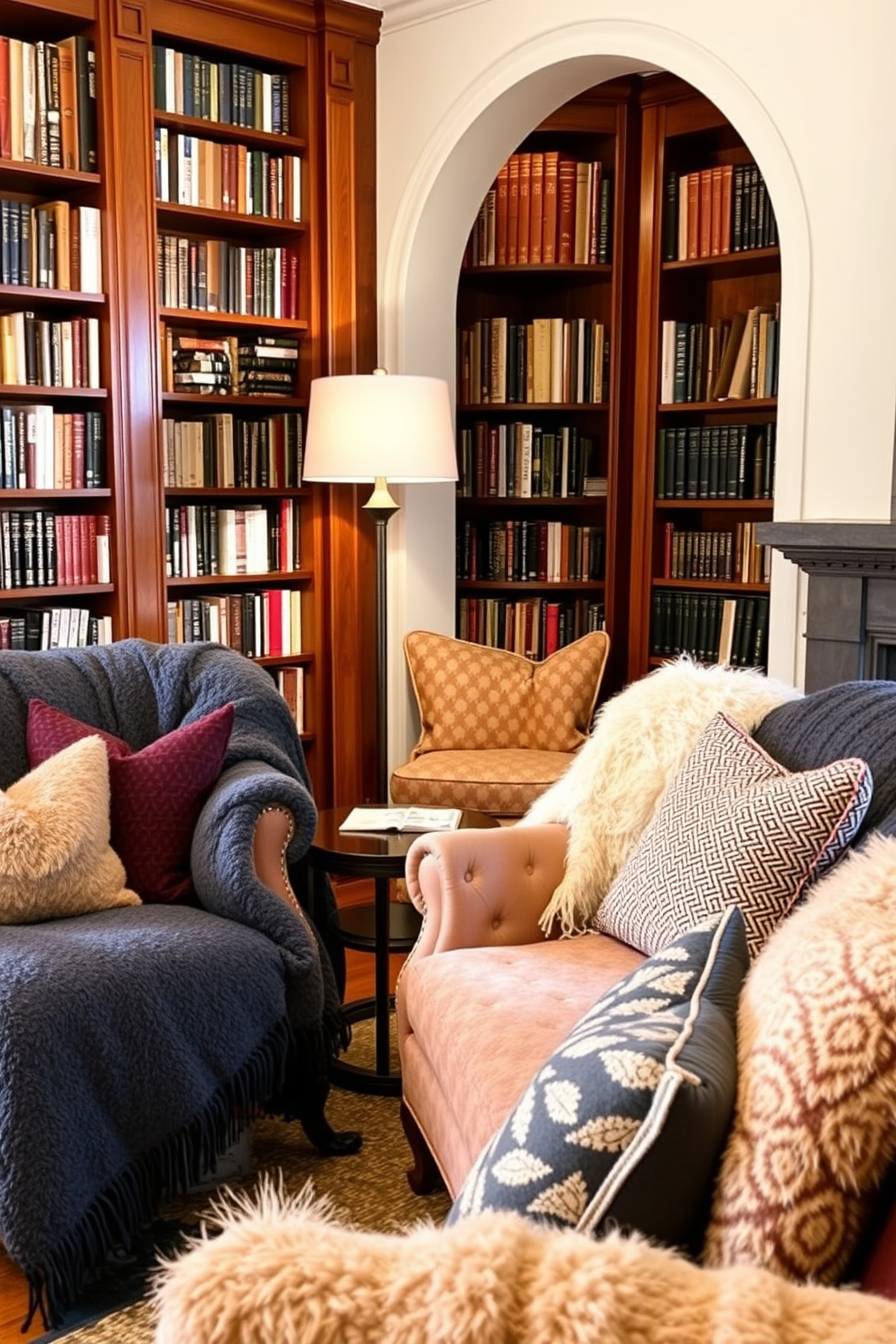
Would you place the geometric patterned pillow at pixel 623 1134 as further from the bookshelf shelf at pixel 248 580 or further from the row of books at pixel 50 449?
the bookshelf shelf at pixel 248 580

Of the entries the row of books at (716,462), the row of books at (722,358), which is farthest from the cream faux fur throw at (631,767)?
the row of books at (722,358)

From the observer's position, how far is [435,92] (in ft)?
13.1

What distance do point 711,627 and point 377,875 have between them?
2.01 m

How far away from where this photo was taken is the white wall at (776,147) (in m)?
3.17

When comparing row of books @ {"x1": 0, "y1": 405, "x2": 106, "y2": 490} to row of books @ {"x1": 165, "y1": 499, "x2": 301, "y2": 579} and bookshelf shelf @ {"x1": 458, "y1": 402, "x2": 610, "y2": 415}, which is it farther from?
bookshelf shelf @ {"x1": 458, "y1": 402, "x2": 610, "y2": 415}

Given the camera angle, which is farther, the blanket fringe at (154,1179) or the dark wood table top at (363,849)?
the dark wood table top at (363,849)

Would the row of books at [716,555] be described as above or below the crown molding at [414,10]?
below

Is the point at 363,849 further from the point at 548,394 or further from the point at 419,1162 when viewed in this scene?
the point at 548,394

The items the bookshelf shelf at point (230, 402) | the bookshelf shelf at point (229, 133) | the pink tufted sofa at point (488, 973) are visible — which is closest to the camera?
the pink tufted sofa at point (488, 973)

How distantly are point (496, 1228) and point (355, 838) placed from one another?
1.99 meters

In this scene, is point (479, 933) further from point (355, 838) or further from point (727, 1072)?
point (727, 1072)

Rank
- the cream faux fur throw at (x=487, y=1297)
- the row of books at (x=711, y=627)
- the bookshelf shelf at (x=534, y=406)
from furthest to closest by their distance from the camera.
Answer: the bookshelf shelf at (x=534, y=406) → the row of books at (x=711, y=627) → the cream faux fur throw at (x=487, y=1297)

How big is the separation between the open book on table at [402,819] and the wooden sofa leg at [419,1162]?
634mm

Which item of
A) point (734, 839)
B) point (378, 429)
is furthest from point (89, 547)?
point (734, 839)
